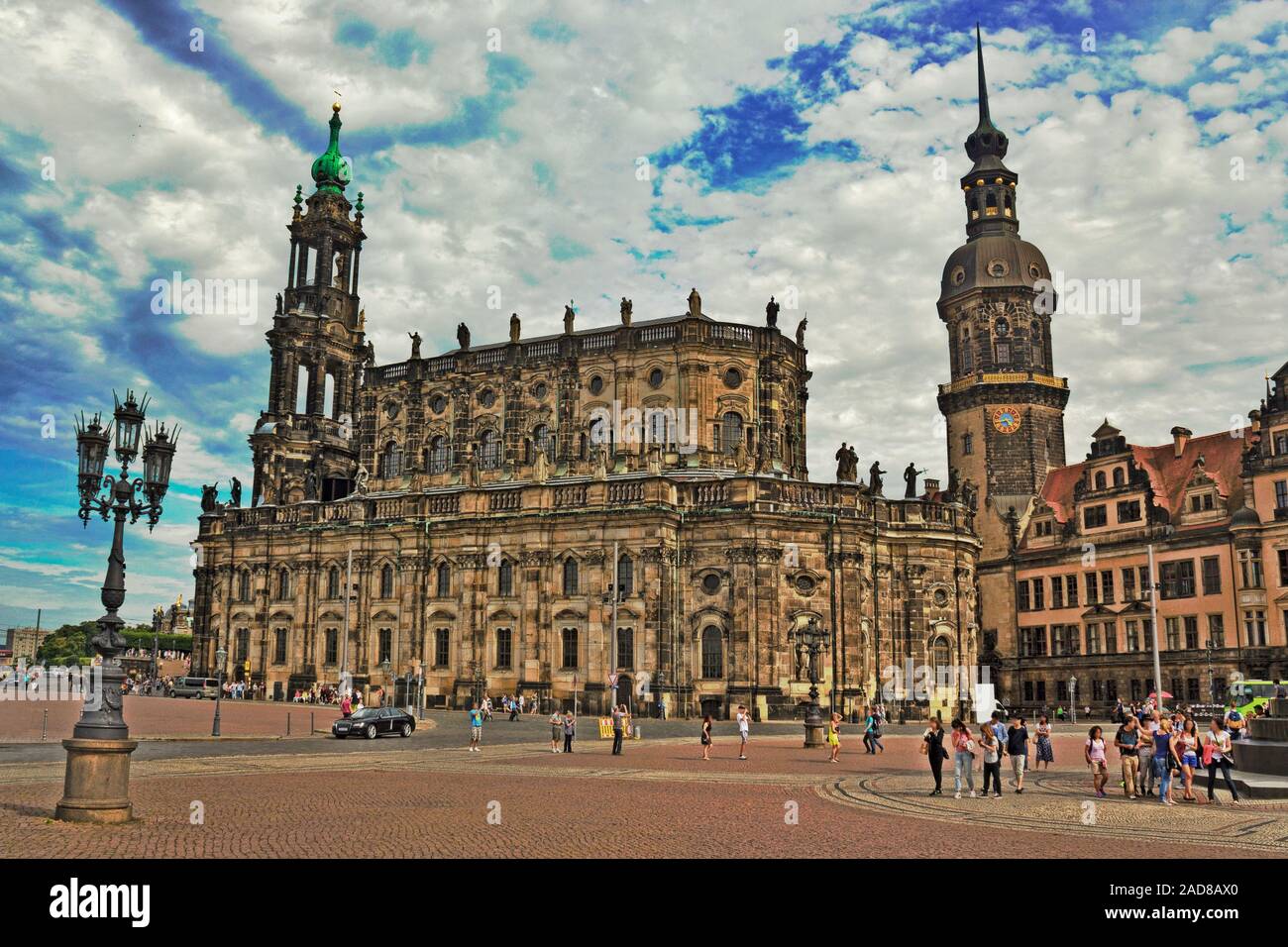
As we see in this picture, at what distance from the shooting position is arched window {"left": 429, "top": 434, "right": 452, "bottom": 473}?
2717 inches

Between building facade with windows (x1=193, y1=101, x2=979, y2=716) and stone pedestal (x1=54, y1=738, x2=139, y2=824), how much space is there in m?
37.9

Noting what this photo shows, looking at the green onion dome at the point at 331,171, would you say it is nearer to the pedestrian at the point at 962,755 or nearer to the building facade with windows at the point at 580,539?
the building facade with windows at the point at 580,539

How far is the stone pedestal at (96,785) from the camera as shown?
14.9 meters

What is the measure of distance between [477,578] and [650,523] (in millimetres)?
11057

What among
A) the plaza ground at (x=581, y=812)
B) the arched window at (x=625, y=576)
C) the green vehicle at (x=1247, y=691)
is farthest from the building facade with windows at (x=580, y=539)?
the plaza ground at (x=581, y=812)

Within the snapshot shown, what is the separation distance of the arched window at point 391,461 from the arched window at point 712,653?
26.7 meters

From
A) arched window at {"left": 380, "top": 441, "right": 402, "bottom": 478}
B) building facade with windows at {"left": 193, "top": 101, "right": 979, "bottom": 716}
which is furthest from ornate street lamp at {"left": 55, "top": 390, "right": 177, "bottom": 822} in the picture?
arched window at {"left": 380, "top": 441, "right": 402, "bottom": 478}

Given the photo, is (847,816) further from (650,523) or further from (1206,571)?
(1206,571)

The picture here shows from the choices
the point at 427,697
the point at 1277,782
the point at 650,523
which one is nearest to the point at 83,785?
the point at 1277,782

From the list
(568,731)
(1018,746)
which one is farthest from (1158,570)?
(1018,746)

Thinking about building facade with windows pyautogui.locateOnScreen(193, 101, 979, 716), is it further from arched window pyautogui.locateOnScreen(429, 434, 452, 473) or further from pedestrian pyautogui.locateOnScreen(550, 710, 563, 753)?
pedestrian pyautogui.locateOnScreen(550, 710, 563, 753)

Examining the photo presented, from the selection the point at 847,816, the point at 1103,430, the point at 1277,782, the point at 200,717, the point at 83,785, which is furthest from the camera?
the point at 1103,430

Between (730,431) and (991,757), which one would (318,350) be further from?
(991,757)

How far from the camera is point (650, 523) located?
55312mm
